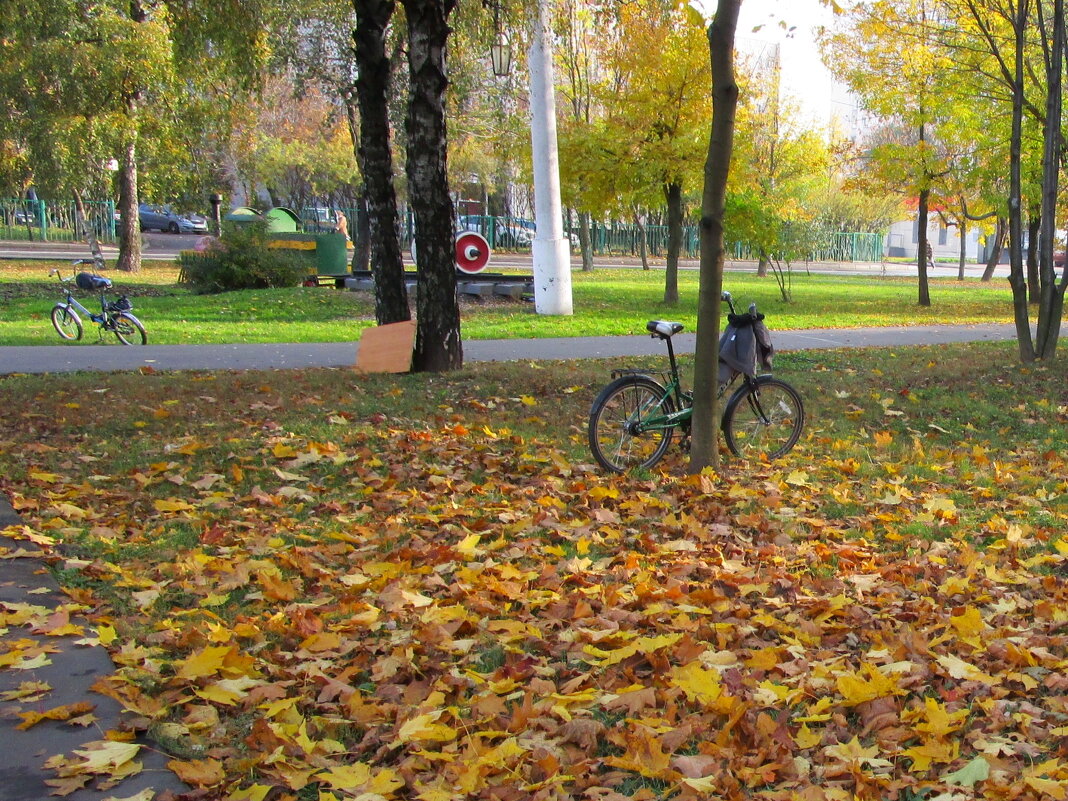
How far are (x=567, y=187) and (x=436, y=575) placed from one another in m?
18.0

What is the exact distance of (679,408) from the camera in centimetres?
735

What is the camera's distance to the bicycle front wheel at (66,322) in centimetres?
1466

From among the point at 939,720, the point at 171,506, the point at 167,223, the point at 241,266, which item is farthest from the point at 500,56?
the point at 167,223

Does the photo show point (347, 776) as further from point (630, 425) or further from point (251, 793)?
point (630, 425)

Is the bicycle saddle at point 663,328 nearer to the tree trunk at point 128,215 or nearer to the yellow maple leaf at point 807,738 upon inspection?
the yellow maple leaf at point 807,738

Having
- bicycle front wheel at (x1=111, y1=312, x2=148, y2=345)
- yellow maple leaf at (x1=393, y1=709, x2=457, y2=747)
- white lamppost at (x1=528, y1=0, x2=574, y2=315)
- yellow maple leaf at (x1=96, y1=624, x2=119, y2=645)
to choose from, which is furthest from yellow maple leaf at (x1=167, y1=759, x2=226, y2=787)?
white lamppost at (x1=528, y1=0, x2=574, y2=315)

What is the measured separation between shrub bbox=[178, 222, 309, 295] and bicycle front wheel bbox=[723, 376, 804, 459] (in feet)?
54.8

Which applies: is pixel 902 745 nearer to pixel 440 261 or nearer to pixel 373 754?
pixel 373 754

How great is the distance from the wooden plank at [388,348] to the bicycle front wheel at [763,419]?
14.3 feet

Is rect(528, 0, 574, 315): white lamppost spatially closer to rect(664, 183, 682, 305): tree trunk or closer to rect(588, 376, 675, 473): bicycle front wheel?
rect(664, 183, 682, 305): tree trunk

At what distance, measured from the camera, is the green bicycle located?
7.09m

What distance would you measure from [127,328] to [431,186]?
603 cm

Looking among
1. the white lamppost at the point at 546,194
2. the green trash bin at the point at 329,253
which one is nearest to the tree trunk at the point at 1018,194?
the white lamppost at the point at 546,194

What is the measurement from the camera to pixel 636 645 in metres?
3.99
